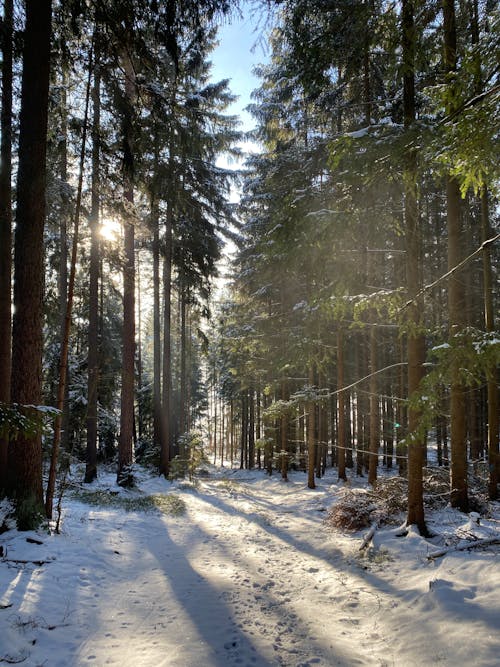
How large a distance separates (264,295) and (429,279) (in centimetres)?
Result: 761

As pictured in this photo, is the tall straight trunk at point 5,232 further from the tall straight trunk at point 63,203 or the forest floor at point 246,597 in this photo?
the forest floor at point 246,597

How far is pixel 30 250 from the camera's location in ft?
21.0

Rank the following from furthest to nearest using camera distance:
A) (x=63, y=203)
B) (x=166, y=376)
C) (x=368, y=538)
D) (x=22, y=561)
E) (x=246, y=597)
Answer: (x=166, y=376), (x=63, y=203), (x=368, y=538), (x=22, y=561), (x=246, y=597)

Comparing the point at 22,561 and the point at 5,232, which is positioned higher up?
the point at 5,232

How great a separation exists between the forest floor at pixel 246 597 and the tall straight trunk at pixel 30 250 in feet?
3.42

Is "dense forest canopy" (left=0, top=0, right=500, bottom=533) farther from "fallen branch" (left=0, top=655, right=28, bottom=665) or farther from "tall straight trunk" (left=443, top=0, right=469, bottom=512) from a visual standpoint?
"fallen branch" (left=0, top=655, right=28, bottom=665)

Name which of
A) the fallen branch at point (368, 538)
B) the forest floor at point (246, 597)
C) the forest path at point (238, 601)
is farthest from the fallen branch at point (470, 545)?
the fallen branch at point (368, 538)

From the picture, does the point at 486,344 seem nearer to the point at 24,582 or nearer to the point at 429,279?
the point at 24,582

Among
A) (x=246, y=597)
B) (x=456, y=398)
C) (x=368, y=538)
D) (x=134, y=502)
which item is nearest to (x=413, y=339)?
(x=456, y=398)

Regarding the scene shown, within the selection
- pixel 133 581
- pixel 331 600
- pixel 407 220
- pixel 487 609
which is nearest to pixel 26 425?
pixel 133 581

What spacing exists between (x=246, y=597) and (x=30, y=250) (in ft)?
21.2

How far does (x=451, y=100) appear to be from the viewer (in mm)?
3721

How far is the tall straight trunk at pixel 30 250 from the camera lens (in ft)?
20.5

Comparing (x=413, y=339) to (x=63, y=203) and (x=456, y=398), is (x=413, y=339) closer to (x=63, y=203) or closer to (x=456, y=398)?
(x=456, y=398)
